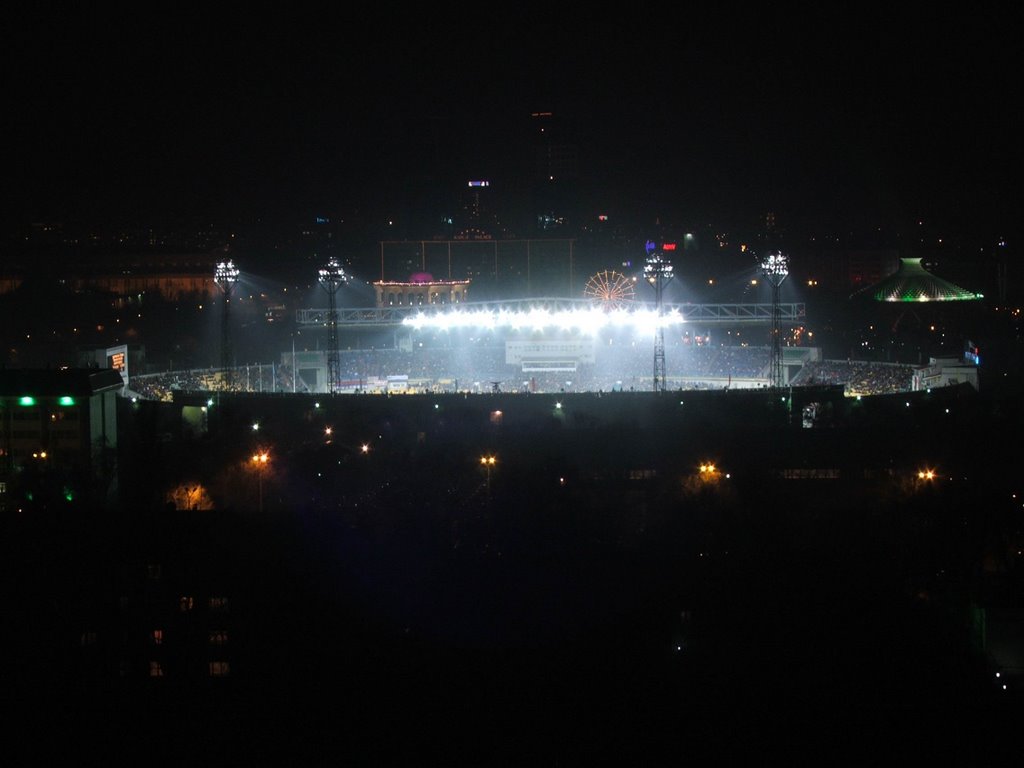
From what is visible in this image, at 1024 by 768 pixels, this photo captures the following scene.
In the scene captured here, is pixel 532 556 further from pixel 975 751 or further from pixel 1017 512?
pixel 1017 512

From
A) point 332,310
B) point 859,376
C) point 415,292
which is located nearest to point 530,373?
point 332,310

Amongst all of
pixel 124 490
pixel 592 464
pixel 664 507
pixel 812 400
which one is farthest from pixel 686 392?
pixel 124 490

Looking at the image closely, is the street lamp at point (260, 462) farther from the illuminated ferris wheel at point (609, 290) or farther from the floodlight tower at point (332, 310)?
the illuminated ferris wheel at point (609, 290)

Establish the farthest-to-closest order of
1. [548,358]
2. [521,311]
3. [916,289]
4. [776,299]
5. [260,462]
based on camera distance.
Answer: [916,289]
[521,311]
[548,358]
[776,299]
[260,462]

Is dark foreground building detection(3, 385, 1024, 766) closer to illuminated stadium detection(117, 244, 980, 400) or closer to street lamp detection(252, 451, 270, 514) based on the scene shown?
street lamp detection(252, 451, 270, 514)

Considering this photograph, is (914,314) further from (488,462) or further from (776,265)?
(488,462)

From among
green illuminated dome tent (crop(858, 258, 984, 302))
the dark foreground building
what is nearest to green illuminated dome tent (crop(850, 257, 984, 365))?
green illuminated dome tent (crop(858, 258, 984, 302))
